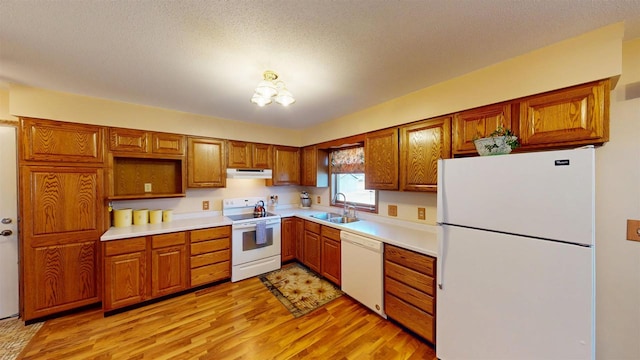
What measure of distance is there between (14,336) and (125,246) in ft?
3.45

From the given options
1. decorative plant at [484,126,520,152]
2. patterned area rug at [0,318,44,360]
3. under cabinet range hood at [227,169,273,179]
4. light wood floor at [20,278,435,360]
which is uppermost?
decorative plant at [484,126,520,152]

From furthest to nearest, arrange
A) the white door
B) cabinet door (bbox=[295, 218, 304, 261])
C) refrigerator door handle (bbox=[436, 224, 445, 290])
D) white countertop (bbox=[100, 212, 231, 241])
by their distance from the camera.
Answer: cabinet door (bbox=[295, 218, 304, 261]), white countertop (bbox=[100, 212, 231, 241]), the white door, refrigerator door handle (bbox=[436, 224, 445, 290])

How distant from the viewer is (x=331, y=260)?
111 inches

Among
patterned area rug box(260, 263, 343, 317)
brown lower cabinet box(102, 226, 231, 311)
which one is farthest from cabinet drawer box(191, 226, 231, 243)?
patterned area rug box(260, 263, 343, 317)

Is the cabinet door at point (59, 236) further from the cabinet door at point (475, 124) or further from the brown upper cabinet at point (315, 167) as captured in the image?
the cabinet door at point (475, 124)

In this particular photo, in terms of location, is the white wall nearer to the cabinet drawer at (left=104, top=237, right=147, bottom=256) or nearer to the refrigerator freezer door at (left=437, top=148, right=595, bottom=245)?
the refrigerator freezer door at (left=437, top=148, right=595, bottom=245)

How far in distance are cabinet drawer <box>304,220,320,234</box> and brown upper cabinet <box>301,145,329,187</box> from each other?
728mm

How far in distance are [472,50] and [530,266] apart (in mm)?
1477

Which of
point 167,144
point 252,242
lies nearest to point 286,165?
point 252,242

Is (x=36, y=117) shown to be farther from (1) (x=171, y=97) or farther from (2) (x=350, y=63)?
(2) (x=350, y=63)

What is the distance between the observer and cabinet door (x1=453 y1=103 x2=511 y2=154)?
67.1 inches

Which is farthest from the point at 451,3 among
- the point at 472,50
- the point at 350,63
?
the point at 350,63

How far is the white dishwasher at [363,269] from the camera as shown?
2184 mm

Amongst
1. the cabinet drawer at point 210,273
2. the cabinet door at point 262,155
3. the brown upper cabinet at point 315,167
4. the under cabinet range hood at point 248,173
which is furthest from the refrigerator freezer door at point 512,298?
the cabinet door at point 262,155
